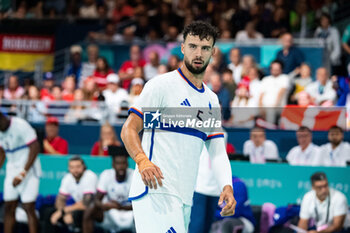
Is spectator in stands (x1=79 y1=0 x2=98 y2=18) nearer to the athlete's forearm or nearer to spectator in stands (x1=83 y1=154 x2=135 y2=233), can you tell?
the athlete's forearm

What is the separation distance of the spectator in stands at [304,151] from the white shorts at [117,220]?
2.23 meters

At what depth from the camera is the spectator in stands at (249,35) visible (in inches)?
518

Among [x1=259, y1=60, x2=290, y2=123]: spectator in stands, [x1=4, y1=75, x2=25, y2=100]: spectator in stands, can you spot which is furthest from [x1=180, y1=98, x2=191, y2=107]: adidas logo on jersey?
[x1=4, y1=75, x2=25, y2=100]: spectator in stands

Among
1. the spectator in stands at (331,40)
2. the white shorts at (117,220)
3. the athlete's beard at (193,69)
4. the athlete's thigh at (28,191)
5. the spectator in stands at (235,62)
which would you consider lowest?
the white shorts at (117,220)

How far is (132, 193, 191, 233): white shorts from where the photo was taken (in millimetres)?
4121

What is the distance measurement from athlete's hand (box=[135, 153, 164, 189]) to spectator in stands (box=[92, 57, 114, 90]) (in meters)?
9.09

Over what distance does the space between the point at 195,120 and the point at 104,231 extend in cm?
522

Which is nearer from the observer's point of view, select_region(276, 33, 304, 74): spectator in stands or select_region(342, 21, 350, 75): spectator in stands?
select_region(276, 33, 304, 74): spectator in stands

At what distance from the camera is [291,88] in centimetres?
1101

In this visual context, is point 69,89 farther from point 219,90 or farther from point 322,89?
point 322,89

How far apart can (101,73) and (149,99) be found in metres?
9.04


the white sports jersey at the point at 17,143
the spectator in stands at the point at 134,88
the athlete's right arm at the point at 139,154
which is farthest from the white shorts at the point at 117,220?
the athlete's right arm at the point at 139,154

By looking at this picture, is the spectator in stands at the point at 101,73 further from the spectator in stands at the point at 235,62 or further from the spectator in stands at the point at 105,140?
the spectator in stands at the point at 105,140

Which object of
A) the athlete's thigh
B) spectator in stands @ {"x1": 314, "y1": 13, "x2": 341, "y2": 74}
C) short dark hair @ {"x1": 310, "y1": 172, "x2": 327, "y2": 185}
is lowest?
the athlete's thigh
